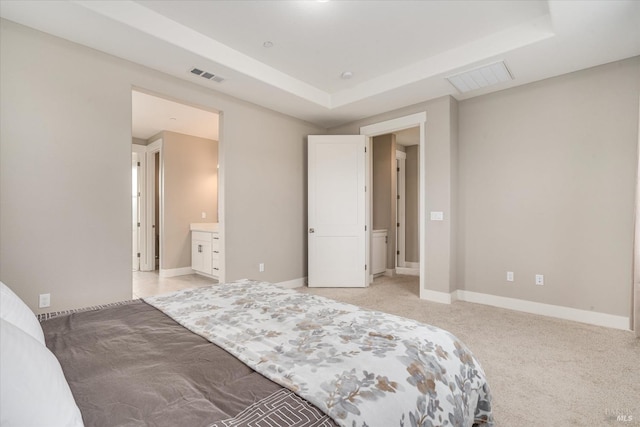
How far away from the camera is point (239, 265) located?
3998mm

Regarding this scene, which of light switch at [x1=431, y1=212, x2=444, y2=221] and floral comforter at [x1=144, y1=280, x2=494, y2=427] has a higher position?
light switch at [x1=431, y1=212, x2=444, y2=221]

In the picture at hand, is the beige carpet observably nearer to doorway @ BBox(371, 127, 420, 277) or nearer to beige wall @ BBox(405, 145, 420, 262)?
doorway @ BBox(371, 127, 420, 277)

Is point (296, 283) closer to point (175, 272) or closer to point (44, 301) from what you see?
point (175, 272)

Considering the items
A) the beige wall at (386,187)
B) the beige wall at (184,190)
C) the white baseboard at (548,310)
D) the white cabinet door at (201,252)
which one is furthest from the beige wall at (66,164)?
the white baseboard at (548,310)

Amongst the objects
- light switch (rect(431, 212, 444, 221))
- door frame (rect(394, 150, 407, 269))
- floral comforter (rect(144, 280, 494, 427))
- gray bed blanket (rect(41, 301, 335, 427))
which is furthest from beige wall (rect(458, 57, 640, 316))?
gray bed blanket (rect(41, 301, 335, 427))

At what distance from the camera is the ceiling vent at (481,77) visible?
3.19 metres

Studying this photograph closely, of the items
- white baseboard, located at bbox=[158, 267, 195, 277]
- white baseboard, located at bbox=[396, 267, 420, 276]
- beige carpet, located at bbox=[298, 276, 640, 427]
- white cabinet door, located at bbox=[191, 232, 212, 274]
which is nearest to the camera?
beige carpet, located at bbox=[298, 276, 640, 427]

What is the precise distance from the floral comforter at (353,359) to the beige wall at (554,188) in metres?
2.76

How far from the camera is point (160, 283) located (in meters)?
5.06

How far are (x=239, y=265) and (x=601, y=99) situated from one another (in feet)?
14.0

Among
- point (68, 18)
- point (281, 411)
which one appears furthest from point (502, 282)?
point (68, 18)

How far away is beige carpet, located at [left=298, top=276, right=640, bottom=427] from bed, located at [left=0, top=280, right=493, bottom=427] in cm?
→ 76

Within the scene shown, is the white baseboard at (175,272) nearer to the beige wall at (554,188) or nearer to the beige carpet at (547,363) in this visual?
the beige carpet at (547,363)

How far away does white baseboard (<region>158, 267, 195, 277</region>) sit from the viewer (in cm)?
557
